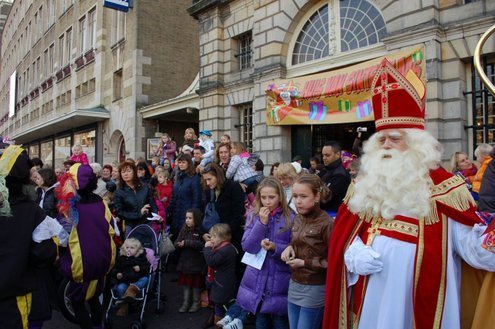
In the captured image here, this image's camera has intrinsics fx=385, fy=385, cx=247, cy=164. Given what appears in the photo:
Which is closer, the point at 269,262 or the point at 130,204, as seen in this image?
the point at 269,262

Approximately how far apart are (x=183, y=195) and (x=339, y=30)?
22.7 feet

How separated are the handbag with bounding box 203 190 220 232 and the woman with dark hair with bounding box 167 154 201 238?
0.85 metres

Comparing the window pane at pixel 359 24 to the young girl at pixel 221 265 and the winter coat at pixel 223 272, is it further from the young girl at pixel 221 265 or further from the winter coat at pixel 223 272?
the winter coat at pixel 223 272

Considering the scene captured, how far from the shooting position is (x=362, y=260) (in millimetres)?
2314

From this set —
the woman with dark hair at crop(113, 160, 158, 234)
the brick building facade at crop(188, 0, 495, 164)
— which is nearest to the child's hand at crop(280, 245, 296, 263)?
the woman with dark hair at crop(113, 160, 158, 234)

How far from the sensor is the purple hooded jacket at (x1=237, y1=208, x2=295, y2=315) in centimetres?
364

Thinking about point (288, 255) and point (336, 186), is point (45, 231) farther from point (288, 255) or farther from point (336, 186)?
point (336, 186)

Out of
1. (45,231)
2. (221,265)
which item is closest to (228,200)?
(221,265)

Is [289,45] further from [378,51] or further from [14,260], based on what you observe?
[14,260]

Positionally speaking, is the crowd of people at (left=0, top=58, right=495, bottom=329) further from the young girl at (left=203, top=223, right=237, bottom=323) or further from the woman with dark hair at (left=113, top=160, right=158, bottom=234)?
the woman with dark hair at (left=113, top=160, right=158, bottom=234)

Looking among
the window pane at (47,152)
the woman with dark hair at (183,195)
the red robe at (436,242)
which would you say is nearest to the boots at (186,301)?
the woman with dark hair at (183,195)

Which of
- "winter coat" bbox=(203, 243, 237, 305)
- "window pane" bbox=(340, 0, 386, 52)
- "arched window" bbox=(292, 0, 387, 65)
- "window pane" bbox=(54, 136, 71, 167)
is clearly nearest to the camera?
"winter coat" bbox=(203, 243, 237, 305)

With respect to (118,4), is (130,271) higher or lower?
lower

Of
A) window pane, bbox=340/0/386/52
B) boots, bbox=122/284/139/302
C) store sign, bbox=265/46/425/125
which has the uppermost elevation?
window pane, bbox=340/0/386/52
